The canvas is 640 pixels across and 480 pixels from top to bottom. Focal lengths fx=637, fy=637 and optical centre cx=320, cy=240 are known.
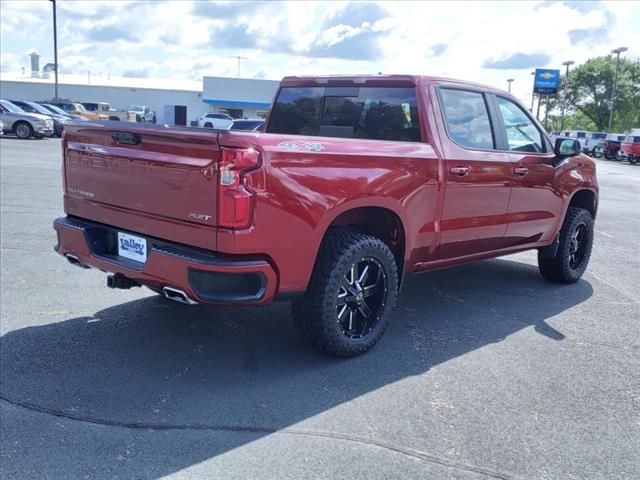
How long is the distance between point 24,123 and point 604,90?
67090 mm

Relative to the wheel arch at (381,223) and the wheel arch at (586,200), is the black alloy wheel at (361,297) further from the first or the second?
the wheel arch at (586,200)

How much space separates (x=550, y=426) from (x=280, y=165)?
2129 mm

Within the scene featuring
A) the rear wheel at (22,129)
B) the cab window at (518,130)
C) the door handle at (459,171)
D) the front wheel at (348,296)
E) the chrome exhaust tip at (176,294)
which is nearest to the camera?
the chrome exhaust tip at (176,294)

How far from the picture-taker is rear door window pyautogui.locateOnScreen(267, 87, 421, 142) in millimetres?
4980

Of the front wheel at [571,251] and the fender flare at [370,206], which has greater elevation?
the fender flare at [370,206]

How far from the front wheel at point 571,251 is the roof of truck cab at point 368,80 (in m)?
1.76

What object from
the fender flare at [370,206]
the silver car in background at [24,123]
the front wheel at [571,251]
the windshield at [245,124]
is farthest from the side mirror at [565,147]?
the silver car in background at [24,123]

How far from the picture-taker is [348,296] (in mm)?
4340

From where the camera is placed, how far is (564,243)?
21.4 feet

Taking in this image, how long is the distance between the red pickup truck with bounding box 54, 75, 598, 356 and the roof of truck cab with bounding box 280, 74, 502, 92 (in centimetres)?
2

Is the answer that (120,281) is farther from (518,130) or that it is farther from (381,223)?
(518,130)

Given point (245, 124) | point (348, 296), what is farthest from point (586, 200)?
point (245, 124)

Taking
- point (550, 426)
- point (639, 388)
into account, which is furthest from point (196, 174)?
point (639, 388)

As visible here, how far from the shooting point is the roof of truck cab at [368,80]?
4973 mm
